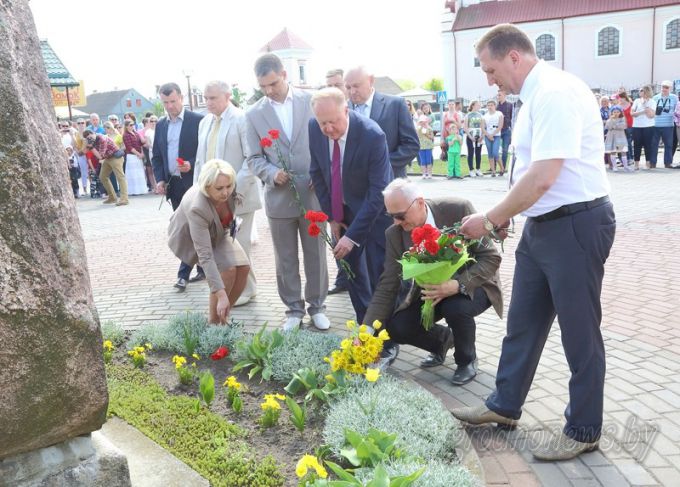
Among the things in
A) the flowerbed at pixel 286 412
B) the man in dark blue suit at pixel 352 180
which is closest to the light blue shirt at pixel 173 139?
the man in dark blue suit at pixel 352 180

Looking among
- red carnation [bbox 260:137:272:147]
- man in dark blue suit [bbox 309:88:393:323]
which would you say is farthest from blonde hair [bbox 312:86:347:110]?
red carnation [bbox 260:137:272:147]

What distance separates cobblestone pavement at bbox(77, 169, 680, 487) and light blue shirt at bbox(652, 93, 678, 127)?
4.67m

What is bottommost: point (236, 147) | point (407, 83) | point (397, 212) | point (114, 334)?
point (114, 334)

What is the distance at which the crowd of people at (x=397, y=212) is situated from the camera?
112 inches

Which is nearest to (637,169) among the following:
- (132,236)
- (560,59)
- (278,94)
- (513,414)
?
(132,236)

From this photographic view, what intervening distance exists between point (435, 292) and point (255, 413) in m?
1.24

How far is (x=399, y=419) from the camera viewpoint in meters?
3.09

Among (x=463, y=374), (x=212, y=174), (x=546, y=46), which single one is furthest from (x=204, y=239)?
(x=546, y=46)

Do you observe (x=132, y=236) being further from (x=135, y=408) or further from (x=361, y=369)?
(x=361, y=369)

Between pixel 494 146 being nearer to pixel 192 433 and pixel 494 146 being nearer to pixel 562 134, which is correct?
pixel 562 134

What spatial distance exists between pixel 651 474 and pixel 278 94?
369 cm

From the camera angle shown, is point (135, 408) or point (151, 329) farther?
point (151, 329)

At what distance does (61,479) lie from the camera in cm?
234

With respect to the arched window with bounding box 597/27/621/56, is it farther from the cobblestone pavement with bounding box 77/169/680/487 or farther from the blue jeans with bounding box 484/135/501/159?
the cobblestone pavement with bounding box 77/169/680/487
